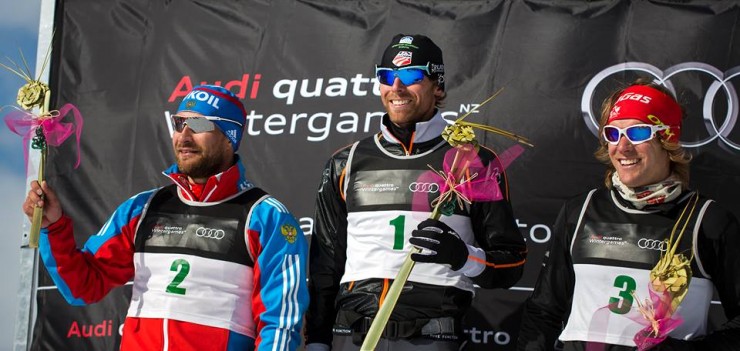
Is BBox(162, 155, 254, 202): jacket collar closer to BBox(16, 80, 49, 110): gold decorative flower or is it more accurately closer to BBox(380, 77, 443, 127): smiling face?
BBox(16, 80, 49, 110): gold decorative flower

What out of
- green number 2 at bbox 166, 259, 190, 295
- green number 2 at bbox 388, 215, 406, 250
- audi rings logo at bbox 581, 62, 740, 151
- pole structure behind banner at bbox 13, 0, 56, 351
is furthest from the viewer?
pole structure behind banner at bbox 13, 0, 56, 351

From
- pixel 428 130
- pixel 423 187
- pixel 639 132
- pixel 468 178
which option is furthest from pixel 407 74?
pixel 639 132

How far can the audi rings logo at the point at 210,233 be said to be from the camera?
13.2ft

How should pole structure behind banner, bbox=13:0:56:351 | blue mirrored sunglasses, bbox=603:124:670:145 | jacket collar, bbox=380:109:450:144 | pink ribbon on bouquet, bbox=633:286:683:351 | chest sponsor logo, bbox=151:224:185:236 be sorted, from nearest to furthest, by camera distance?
pink ribbon on bouquet, bbox=633:286:683:351 → blue mirrored sunglasses, bbox=603:124:670:145 → chest sponsor logo, bbox=151:224:185:236 → jacket collar, bbox=380:109:450:144 → pole structure behind banner, bbox=13:0:56:351

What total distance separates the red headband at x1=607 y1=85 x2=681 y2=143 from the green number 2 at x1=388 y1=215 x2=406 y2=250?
94 centimetres

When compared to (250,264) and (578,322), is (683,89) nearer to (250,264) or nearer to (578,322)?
(578,322)

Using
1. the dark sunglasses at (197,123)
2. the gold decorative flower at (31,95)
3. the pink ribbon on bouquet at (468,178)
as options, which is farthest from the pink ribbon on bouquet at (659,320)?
the gold decorative flower at (31,95)

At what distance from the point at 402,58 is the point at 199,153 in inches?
38.3

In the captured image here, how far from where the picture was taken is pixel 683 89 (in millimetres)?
5176

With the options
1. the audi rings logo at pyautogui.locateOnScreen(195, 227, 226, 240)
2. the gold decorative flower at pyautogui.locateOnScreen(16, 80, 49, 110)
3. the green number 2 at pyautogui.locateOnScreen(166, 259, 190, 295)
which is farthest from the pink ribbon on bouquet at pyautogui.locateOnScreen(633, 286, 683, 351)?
the gold decorative flower at pyautogui.locateOnScreen(16, 80, 49, 110)

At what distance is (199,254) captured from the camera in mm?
4012

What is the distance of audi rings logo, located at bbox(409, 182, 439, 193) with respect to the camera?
4.30 metres

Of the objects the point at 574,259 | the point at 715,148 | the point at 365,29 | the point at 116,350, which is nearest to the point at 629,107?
the point at 574,259

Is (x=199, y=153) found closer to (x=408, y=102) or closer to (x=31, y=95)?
(x=31, y=95)
